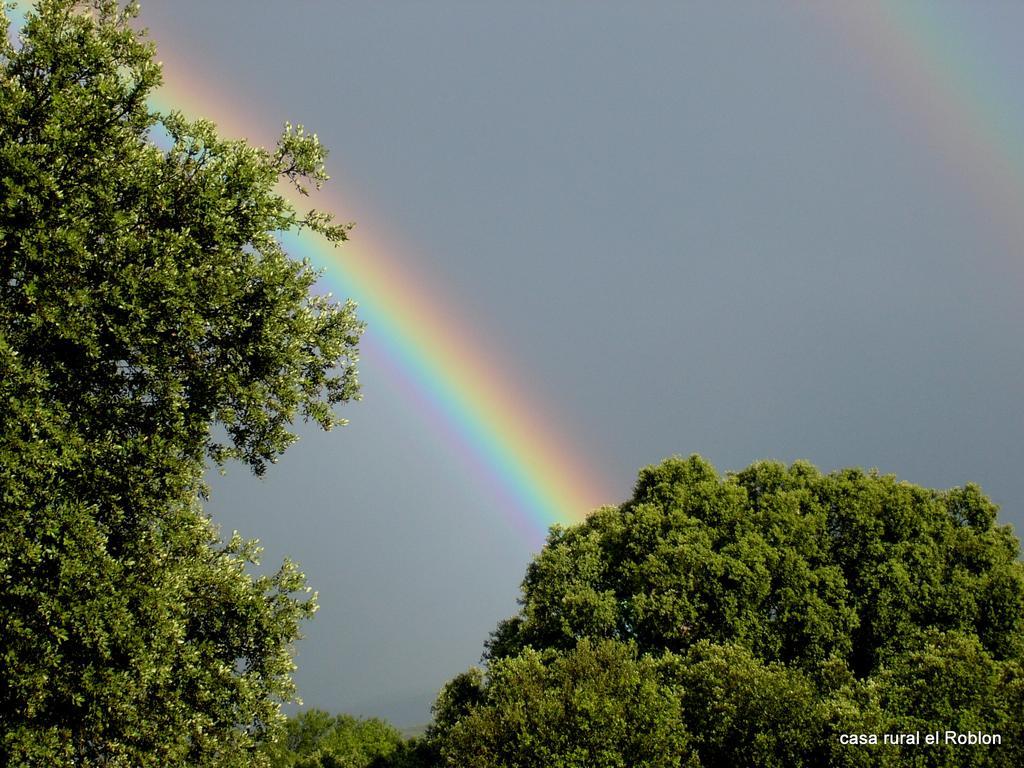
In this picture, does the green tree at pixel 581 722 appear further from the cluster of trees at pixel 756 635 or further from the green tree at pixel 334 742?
the green tree at pixel 334 742

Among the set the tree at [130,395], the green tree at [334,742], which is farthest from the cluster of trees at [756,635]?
the green tree at [334,742]

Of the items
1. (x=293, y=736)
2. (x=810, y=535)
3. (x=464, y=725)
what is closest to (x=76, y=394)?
(x=464, y=725)

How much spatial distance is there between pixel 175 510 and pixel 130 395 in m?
3.25

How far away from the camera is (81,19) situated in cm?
1816

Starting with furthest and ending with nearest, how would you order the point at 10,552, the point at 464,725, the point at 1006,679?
1. the point at 464,725
2. the point at 1006,679
3. the point at 10,552

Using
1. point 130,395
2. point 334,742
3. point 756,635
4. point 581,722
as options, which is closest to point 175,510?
point 130,395

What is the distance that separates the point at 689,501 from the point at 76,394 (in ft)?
92.4

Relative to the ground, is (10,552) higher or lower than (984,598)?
lower

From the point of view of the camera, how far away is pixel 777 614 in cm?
3219

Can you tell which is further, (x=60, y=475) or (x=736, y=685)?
(x=736, y=685)

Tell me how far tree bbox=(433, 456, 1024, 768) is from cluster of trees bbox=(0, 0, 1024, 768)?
0.18 meters

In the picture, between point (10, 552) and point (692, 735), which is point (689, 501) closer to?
point (692, 735)

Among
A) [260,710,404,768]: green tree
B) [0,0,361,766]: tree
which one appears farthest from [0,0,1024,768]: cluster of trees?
[260,710,404,768]: green tree

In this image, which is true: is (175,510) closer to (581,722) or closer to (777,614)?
(581,722)
